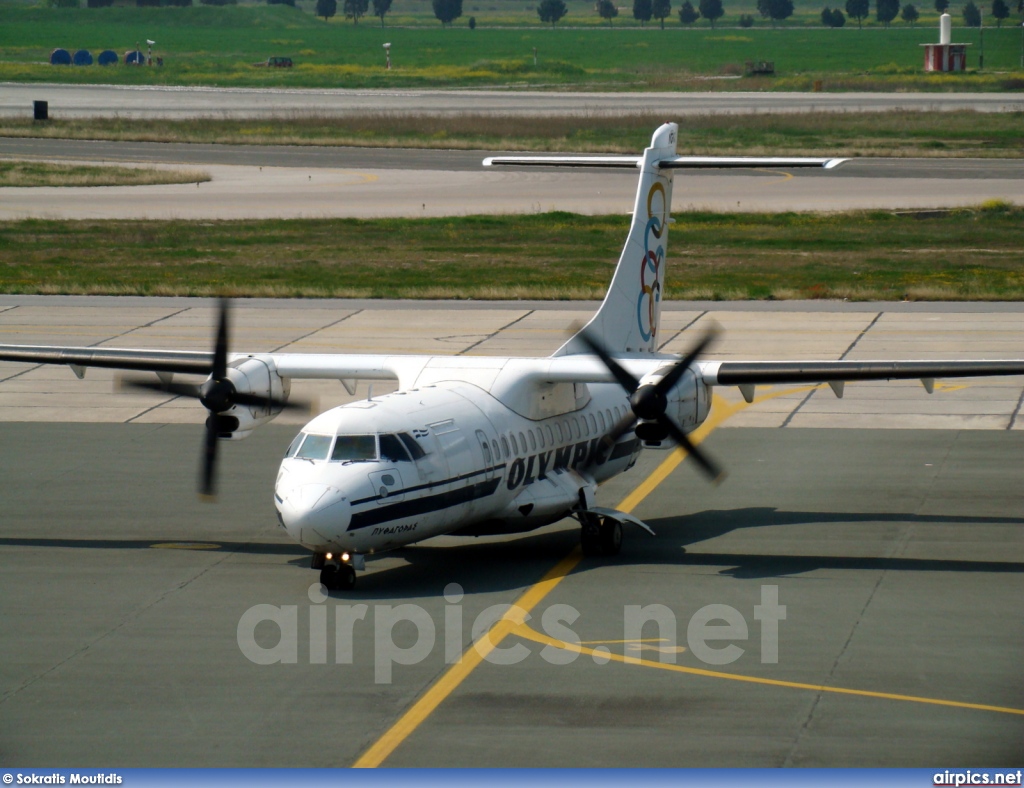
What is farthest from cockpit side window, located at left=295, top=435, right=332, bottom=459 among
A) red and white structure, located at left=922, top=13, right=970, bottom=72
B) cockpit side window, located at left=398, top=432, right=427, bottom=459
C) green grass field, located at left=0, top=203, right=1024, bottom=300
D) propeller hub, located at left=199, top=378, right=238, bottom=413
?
→ red and white structure, located at left=922, top=13, right=970, bottom=72

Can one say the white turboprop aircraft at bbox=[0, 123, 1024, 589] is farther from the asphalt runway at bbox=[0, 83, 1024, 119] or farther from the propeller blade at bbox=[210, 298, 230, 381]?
the asphalt runway at bbox=[0, 83, 1024, 119]

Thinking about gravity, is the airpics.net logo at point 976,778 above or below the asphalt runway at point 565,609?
above

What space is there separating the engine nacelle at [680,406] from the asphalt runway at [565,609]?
6.92 ft

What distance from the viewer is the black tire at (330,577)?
21672 mm

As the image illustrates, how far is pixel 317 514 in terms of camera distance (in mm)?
20578

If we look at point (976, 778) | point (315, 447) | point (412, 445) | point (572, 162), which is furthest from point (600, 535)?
point (976, 778)

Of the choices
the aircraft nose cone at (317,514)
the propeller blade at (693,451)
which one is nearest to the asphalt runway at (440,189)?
the propeller blade at (693,451)

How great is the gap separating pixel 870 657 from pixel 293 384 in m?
19.3

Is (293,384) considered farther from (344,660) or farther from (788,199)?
(788,199)

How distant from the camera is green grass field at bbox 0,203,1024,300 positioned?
5044 centimetres

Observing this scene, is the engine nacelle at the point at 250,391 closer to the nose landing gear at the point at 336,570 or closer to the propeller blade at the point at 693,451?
the nose landing gear at the point at 336,570

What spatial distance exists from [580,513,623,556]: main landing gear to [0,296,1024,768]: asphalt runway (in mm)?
401

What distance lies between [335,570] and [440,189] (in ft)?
185

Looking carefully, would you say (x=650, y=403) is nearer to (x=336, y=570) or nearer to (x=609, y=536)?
(x=609, y=536)
